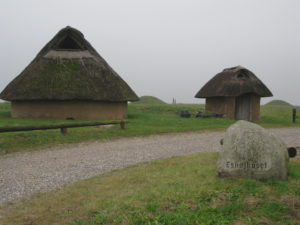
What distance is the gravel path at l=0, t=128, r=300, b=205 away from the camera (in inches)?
227

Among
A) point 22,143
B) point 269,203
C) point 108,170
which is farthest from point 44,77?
point 269,203

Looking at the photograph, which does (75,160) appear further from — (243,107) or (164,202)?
(243,107)

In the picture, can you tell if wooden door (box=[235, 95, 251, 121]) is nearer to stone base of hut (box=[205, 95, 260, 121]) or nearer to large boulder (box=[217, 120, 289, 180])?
stone base of hut (box=[205, 95, 260, 121])

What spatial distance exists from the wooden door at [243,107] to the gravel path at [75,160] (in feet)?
44.9

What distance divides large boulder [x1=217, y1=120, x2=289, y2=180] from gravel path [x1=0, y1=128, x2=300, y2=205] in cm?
319

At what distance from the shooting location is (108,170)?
22.9 feet

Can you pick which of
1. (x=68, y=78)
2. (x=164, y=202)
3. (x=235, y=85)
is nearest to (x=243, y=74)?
(x=235, y=85)

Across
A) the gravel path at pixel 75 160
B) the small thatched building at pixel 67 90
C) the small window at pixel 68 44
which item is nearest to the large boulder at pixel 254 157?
the gravel path at pixel 75 160

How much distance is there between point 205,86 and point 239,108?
5.03 metres

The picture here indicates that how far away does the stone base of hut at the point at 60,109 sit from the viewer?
18.5 m

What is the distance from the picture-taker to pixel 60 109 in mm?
18453

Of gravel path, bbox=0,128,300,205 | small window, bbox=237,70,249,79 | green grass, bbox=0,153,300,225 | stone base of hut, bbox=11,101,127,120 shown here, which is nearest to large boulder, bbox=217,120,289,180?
green grass, bbox=0,153,300,225

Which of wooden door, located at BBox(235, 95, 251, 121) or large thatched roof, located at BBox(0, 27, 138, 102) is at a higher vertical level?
large thatched roof, located at BBox(0, 27, 138, 102)

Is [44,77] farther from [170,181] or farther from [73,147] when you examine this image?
[170,181]
